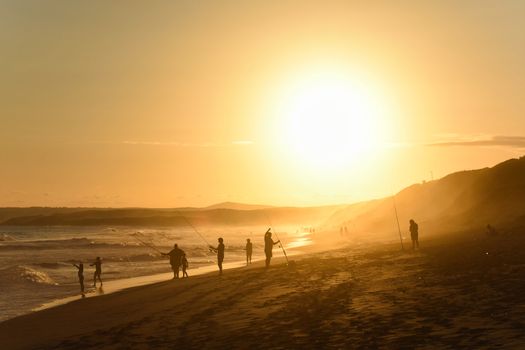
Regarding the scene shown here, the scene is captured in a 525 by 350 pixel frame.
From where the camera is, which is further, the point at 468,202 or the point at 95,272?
the point at 468,202

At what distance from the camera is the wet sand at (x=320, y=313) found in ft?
34.4

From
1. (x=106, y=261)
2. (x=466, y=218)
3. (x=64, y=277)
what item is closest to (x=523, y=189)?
(x=466, y=218)

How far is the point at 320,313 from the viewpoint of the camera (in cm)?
1373

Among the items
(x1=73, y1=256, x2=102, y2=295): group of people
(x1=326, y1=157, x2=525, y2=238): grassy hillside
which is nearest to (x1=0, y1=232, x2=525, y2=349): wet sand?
(x1=73, y1=256, x2=102, y2=295): group of people

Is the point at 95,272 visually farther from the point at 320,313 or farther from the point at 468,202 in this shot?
the point at 468,202

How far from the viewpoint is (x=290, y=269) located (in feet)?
90.4

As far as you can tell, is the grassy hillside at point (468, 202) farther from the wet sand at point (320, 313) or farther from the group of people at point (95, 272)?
the group of people at point (95, 272)

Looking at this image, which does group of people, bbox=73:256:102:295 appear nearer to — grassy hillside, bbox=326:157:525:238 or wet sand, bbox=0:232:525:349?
wet sand, bbox=0:232:525:349

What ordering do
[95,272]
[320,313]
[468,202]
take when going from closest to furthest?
[320,313]
[95,272]
[468,202]

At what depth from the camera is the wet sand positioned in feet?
34.4

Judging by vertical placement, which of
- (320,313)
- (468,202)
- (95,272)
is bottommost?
(320,313)

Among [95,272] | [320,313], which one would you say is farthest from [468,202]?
[320,313]

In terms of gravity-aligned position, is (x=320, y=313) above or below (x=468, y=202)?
below

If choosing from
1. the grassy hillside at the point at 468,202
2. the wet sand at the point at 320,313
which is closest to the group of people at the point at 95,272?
the wet sand at the point at 320,313
